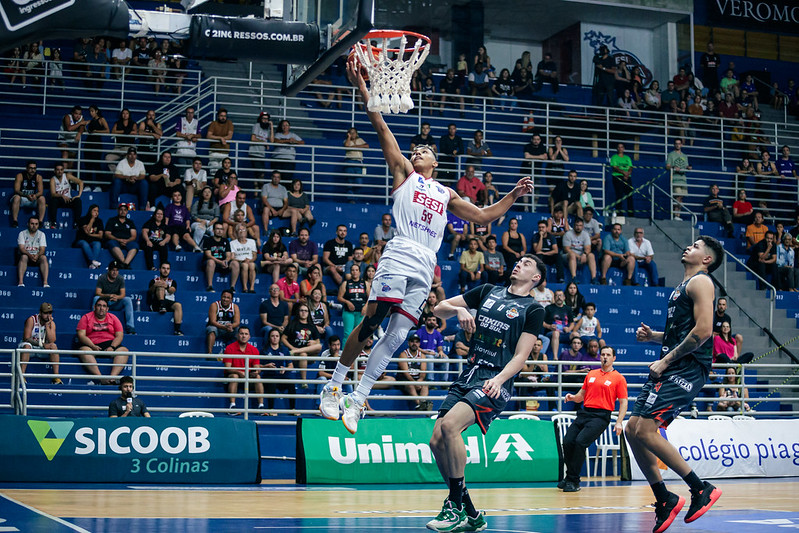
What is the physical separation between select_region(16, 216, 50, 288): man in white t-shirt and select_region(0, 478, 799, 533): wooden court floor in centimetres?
642

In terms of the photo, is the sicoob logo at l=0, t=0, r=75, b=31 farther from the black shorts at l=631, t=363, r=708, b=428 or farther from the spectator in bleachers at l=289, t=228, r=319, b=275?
the spectator in bleachers at l=289, t=228, r=319, b=275

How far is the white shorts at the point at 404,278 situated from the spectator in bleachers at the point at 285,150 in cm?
1387

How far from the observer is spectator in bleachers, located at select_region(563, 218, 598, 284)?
22391mm

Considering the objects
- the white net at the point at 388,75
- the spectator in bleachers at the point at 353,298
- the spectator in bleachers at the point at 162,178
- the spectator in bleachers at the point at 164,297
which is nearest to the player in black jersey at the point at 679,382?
the white net at the point at 388,75

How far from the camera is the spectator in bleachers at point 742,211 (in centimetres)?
2588

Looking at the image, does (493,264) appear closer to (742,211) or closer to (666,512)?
(742,211)

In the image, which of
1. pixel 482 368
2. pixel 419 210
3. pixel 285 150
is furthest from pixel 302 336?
pixel 419 210

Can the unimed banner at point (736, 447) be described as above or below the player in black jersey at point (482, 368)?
below

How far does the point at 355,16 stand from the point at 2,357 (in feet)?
36.5

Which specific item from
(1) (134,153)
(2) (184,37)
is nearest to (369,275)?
(1) (134,153)

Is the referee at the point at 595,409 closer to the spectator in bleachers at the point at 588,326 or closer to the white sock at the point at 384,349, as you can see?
the spectator in bleachers at the point at 588,326

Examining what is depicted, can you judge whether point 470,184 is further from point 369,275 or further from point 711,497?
point 711,497

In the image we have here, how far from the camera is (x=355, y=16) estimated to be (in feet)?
32.8

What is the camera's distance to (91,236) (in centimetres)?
1939
